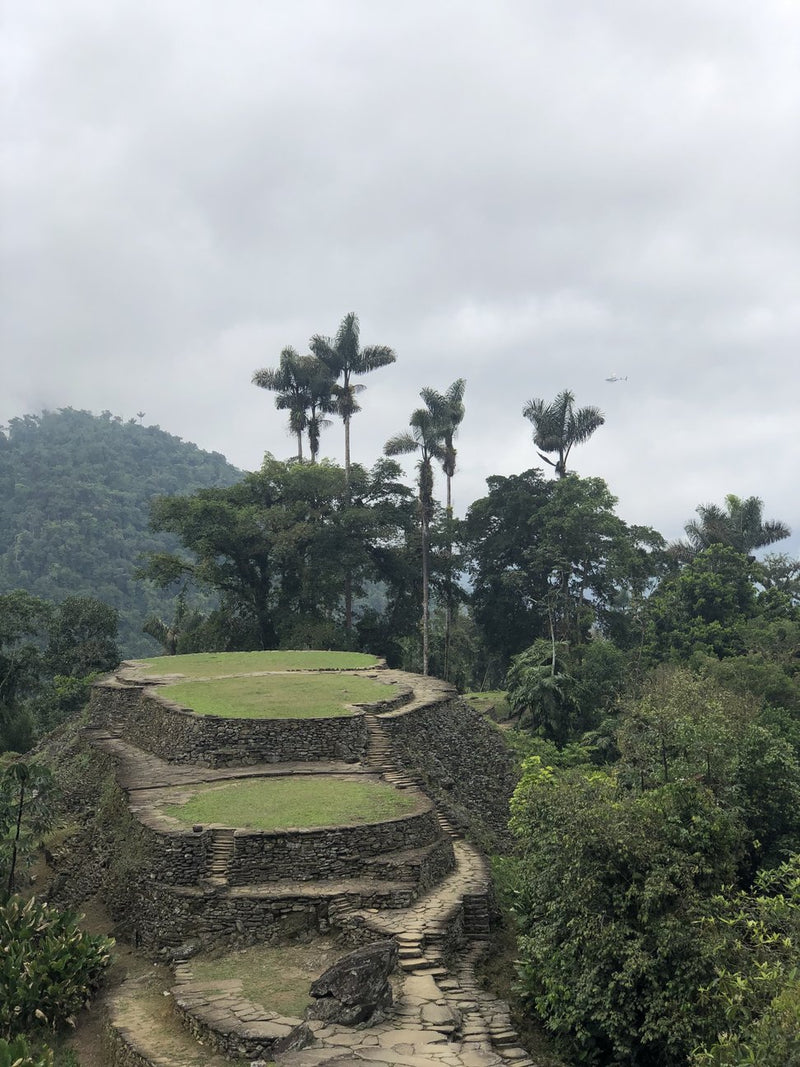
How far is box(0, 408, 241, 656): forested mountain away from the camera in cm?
6694

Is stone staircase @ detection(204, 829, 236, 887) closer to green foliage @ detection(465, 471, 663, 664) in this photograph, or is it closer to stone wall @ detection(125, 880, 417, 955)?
stone wall @ detection(125, 880, 417, 955)

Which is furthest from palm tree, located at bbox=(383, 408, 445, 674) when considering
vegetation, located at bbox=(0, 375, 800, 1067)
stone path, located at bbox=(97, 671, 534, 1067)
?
stone path, located at bbox=(97, 671, 534, 1067)

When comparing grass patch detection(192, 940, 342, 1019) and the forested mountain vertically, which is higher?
the forested mountain

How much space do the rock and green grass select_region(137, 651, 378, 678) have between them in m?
15.3

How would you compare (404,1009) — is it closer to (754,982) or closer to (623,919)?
(623,919)

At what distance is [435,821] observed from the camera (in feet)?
53.6

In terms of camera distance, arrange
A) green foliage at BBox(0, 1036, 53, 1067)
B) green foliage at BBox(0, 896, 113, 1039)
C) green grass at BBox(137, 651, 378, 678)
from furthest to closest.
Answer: green grass at BBox(137, 651, 378, 678) < green foliage at BBox(0, 896, 113, 1039) < green foliage at BBox(0, 1036, 53, 1067)

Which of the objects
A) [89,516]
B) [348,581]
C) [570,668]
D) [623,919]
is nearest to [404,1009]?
[623,919]

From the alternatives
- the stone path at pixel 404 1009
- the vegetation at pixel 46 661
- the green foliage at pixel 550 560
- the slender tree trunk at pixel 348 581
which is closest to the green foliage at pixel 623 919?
the stone path at pixel 404 1009

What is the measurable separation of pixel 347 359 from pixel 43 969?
36.1 meters

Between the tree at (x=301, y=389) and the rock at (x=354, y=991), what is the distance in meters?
36.5

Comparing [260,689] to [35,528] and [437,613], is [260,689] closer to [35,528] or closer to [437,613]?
[437,613]

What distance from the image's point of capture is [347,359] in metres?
45.2

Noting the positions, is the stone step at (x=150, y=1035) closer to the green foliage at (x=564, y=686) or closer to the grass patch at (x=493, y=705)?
the green foliage at (x=564, y=686)
